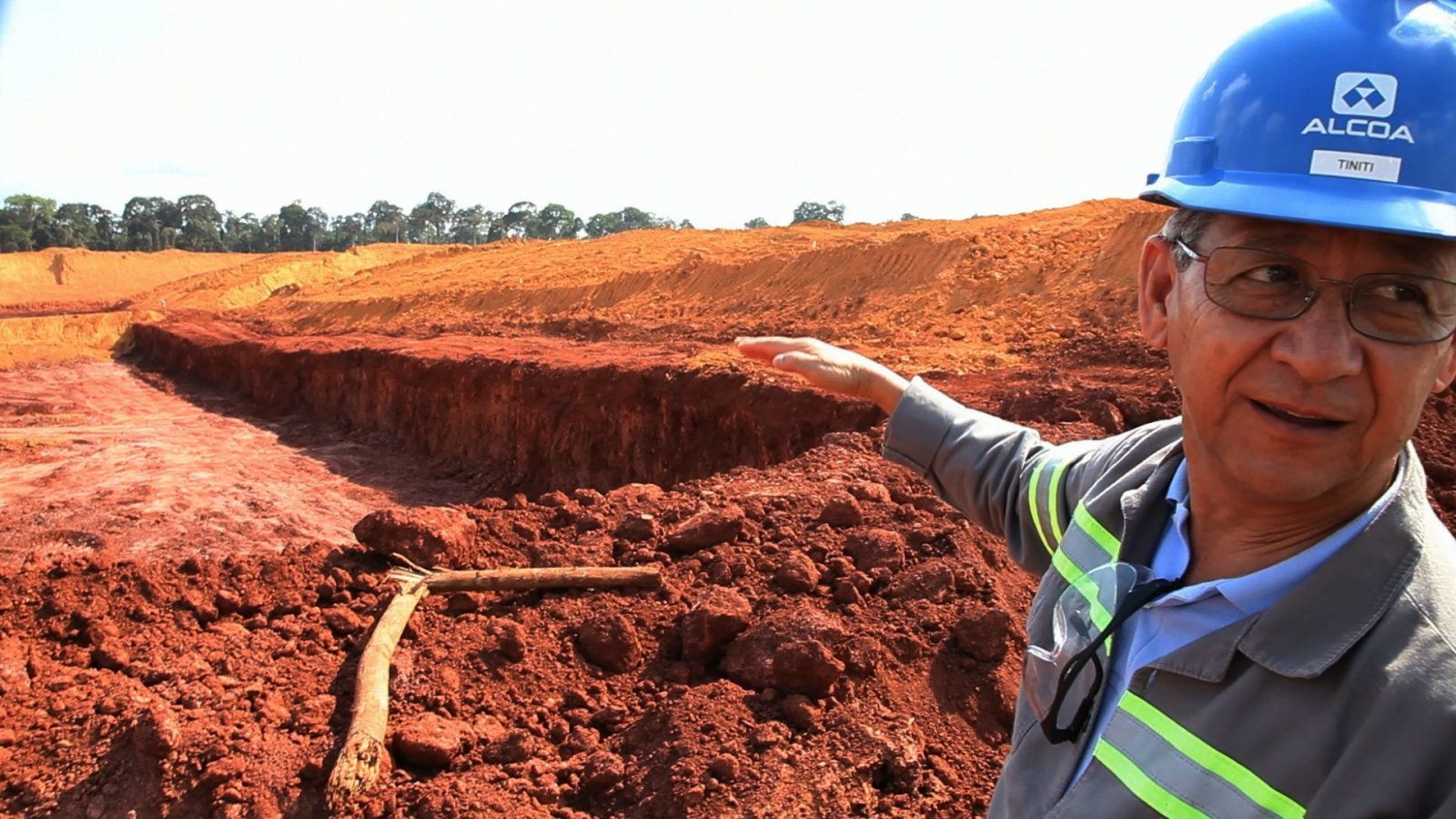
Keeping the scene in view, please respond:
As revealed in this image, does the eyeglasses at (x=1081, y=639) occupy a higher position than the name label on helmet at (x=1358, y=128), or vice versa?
the name label on helmet at (x=1358, y=128)

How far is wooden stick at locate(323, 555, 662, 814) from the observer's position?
2697 millimetres

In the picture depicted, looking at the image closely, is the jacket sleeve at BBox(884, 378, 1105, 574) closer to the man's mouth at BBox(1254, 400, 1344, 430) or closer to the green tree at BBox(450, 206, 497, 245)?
the man's mouth at BBox(1254, 400, 1344, 430)

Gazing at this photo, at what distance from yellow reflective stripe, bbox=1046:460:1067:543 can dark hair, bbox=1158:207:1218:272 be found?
1.97 feet

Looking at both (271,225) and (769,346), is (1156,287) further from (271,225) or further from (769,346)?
(271,225)

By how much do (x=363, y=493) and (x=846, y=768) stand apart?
11064 millimetres

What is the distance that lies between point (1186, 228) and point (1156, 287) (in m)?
0.14

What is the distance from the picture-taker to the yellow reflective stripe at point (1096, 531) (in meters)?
1.52

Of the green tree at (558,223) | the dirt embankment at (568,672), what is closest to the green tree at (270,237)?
the green tree at (558,223)

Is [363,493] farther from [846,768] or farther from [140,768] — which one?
[846,768]

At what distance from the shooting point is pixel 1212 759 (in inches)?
43.9

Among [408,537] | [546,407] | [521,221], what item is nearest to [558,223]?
[521,221]

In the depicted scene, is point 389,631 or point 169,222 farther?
point 169,222

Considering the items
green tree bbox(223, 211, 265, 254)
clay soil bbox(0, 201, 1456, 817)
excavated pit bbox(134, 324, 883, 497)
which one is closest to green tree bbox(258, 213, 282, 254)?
green tree bbox(223, 211, 265, 254)

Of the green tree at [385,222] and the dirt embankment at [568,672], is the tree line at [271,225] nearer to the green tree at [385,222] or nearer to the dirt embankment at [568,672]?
the green tree at [385,222]
